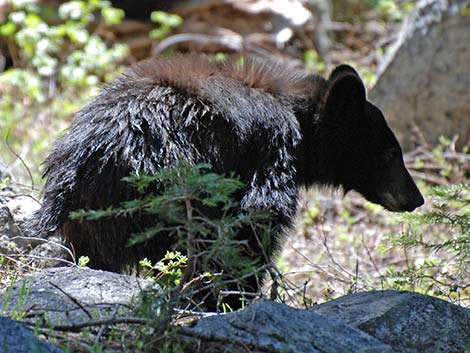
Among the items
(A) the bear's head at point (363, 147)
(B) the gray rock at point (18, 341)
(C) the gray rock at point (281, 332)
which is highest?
(C) the gray rock at point (281, 332)

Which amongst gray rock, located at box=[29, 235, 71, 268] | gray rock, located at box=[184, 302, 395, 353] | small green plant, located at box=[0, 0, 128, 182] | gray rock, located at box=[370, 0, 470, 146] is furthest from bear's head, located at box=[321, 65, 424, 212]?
small green plant, located at box=[0, 0, 128, 182]

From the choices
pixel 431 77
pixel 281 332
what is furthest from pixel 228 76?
pixel 431 77

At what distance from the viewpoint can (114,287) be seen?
460cm

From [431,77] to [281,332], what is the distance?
7926 mm


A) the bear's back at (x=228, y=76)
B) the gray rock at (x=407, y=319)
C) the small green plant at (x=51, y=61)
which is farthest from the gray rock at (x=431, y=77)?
the gray rock at (x=407, y=319)

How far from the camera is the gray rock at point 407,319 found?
4.16 metres

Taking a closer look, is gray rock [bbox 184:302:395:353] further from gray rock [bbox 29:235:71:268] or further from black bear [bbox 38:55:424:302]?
gray rock [bbox 29:235:71:268]

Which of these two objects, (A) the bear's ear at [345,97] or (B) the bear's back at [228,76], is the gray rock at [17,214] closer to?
(B) the bear's back at [228,76]

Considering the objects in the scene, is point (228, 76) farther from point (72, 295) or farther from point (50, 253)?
point (72, 295)

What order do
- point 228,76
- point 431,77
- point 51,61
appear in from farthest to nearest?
point 51,61
point 431,77
point 228,76

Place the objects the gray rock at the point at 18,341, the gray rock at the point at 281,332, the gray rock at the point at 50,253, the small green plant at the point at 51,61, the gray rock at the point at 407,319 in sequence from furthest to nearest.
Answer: the small green plant at the point at 51,61 → the gray rock at the point at 50,253 → the gray rock at the point at 407,319 → the gray rock at the point at 281,332 → the gray rock at the point at 18,341

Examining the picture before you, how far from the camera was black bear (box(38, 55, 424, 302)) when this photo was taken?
18.1 feet

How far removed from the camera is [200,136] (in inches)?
224

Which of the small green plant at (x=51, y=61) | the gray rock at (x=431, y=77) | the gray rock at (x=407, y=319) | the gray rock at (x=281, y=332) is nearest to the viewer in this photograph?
the gray rock at (x=281, y=332)
